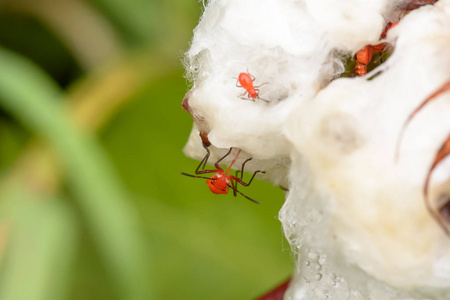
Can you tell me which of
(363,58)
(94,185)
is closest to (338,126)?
(363,58)

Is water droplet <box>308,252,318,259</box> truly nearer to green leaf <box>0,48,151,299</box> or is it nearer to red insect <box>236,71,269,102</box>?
red insect <box>236,71,269,102</box>

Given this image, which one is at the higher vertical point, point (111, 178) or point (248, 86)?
point (248, 86)

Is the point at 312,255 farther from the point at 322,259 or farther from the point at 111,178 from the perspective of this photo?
the point at 111,178

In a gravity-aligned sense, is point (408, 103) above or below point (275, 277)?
above

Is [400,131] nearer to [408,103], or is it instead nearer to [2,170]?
Answer: [408,103]

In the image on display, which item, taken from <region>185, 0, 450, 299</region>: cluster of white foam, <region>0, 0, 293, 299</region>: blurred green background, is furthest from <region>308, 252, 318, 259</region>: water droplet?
<region>0, 0, 293, 299</region>: blurred green background

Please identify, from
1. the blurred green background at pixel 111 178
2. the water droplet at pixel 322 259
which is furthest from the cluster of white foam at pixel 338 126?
the blurred green background at pixel 111 178

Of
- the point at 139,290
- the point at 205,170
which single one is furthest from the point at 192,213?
the point at 205,170
